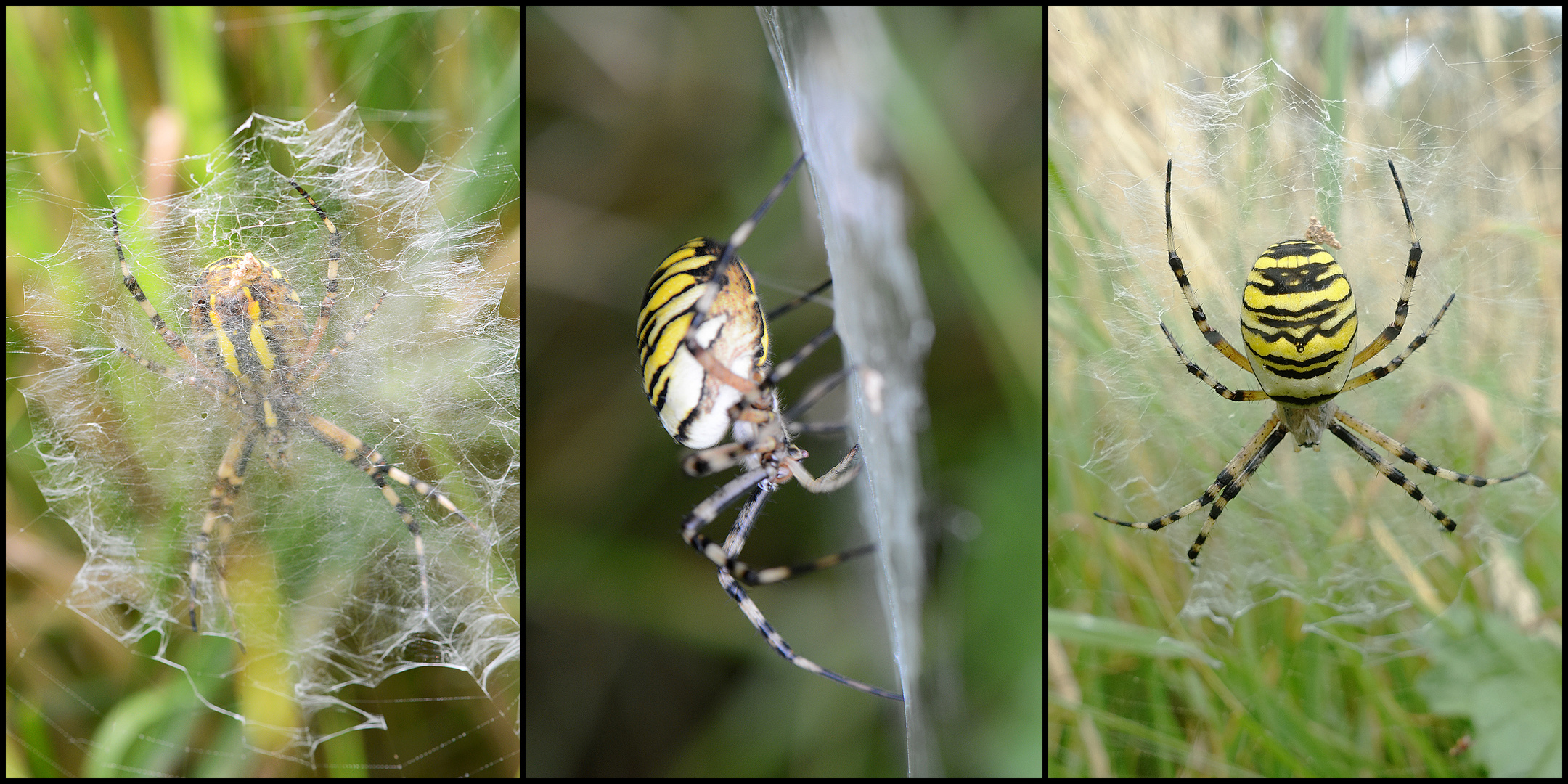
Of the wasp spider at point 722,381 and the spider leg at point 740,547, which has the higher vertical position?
the wasp spider at point 722,381

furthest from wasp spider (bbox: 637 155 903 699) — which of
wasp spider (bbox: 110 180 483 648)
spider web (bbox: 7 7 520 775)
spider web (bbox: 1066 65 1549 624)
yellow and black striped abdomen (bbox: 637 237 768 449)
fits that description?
spider web (bbox: 1066 65 1549 624)

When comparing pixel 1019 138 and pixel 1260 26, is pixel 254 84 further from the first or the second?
pixel 1260 26

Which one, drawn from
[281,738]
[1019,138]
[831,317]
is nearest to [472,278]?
[831,317]

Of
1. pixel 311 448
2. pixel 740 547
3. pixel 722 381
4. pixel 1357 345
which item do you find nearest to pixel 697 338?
pixel 722 381

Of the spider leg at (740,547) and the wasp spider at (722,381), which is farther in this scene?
the spider leg at (740,547)

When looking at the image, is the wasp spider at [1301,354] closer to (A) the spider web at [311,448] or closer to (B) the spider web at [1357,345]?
(B) the spider web at [1357,345]

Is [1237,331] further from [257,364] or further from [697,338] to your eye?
[257,364]

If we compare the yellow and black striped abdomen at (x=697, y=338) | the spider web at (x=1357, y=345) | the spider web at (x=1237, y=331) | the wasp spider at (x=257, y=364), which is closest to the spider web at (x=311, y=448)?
the wasp spider at (x=257, y=364)
